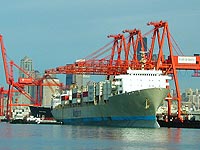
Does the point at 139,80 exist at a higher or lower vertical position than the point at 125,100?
higher

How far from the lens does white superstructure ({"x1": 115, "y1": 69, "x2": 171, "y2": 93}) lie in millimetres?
93062

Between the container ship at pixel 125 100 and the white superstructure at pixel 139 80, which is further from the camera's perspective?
the white superstructure at pixel 139 80

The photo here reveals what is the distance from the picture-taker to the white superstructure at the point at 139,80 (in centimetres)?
9306

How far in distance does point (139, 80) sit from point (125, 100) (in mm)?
6071

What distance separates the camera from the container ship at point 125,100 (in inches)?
3442

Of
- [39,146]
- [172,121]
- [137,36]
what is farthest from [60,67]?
[39,146]

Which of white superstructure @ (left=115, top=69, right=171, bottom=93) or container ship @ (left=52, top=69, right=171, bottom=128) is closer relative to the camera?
container ship @ (left=52, top=69, right=171, bottom=128)

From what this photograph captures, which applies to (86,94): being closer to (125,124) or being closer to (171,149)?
(125,124)

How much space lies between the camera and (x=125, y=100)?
89.2 metres

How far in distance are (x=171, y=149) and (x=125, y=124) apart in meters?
41.2

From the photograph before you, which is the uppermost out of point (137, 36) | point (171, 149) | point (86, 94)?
point (137, 36)

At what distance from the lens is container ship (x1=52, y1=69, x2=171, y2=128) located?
287ft

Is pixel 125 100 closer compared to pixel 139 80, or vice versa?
pixel 125 100

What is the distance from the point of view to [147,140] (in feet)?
200
